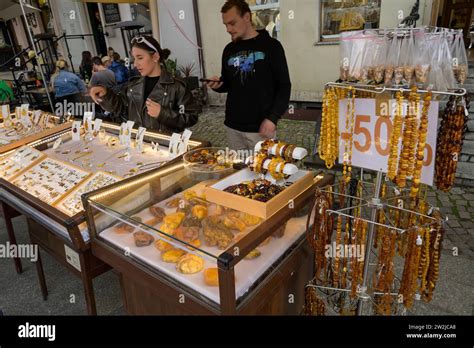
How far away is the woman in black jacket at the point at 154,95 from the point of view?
9.05ft

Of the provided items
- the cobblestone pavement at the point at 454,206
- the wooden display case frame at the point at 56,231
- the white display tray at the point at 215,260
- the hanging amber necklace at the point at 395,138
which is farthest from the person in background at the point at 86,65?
the hanging amber necklace at the point at 395,138

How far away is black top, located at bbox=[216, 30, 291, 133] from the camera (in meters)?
2.94

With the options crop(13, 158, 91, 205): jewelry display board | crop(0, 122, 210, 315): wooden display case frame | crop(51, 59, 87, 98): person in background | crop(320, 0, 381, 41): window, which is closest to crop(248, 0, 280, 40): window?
crop(320, 0, 381, 41): window

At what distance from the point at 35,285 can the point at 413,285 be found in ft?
9.88

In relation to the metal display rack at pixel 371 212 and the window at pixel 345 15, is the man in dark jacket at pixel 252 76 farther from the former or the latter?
the window at pixel 345 15

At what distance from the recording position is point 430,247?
140 centimetres

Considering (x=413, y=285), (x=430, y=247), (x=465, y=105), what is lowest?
(x=413, y=285)

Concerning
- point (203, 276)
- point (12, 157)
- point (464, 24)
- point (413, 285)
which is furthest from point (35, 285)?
point (464, 24)

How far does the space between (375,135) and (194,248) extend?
0.87m

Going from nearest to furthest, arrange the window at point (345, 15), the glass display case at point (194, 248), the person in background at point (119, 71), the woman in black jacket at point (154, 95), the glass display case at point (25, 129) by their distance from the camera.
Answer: the glass display case at point (194, 248)
the woman in black jacket at point (154, 95)
the glass display case at point (25, 129)
the window at point (345, 15)
the person in background at point (119, 71)

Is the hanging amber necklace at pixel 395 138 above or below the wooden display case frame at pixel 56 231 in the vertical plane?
above

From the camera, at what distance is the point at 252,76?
299 centimetres

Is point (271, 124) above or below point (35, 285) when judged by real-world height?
above
